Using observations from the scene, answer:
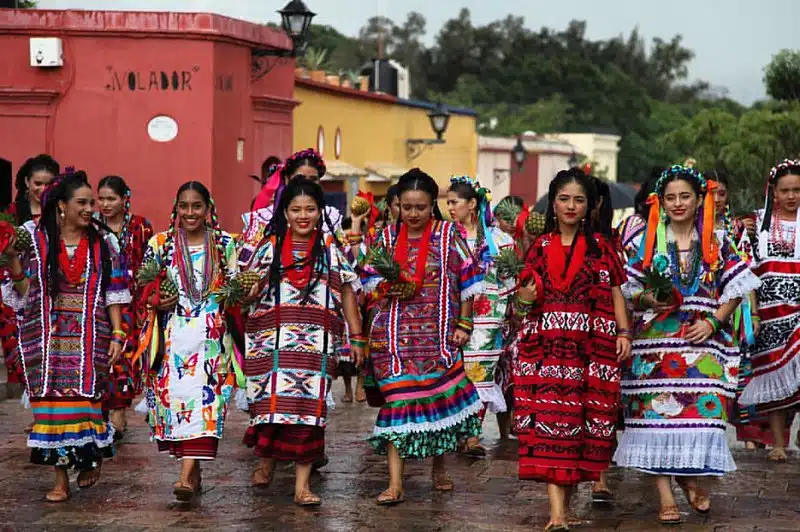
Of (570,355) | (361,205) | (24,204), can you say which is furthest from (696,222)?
(24,204)

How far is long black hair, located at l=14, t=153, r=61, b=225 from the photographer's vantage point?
37.2 feet

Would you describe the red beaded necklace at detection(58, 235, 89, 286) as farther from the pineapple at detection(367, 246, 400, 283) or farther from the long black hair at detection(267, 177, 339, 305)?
the pineapple at detection(367, 246, 400, 283)

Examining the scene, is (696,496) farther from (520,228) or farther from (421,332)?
(520,228)

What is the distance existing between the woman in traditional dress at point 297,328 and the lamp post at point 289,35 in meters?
12.2

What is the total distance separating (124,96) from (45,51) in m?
1.14

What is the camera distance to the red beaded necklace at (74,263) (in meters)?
8.98

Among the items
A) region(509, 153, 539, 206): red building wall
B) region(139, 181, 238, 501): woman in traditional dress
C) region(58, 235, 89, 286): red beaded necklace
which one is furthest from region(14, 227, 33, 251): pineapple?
region(509, 153, 539, 206): red building wall

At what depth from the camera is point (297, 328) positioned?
350 inches

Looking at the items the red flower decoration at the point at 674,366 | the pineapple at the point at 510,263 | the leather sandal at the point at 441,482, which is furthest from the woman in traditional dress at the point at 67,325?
the red flower decoration at the point at 674,366

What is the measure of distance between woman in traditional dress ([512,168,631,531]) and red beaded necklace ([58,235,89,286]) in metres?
2.55

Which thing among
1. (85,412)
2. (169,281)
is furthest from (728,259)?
(85,412)

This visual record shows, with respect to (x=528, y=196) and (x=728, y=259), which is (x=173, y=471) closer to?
(x=728, y=259)

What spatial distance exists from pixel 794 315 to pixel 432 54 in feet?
296

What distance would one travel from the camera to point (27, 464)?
33.1 feet
